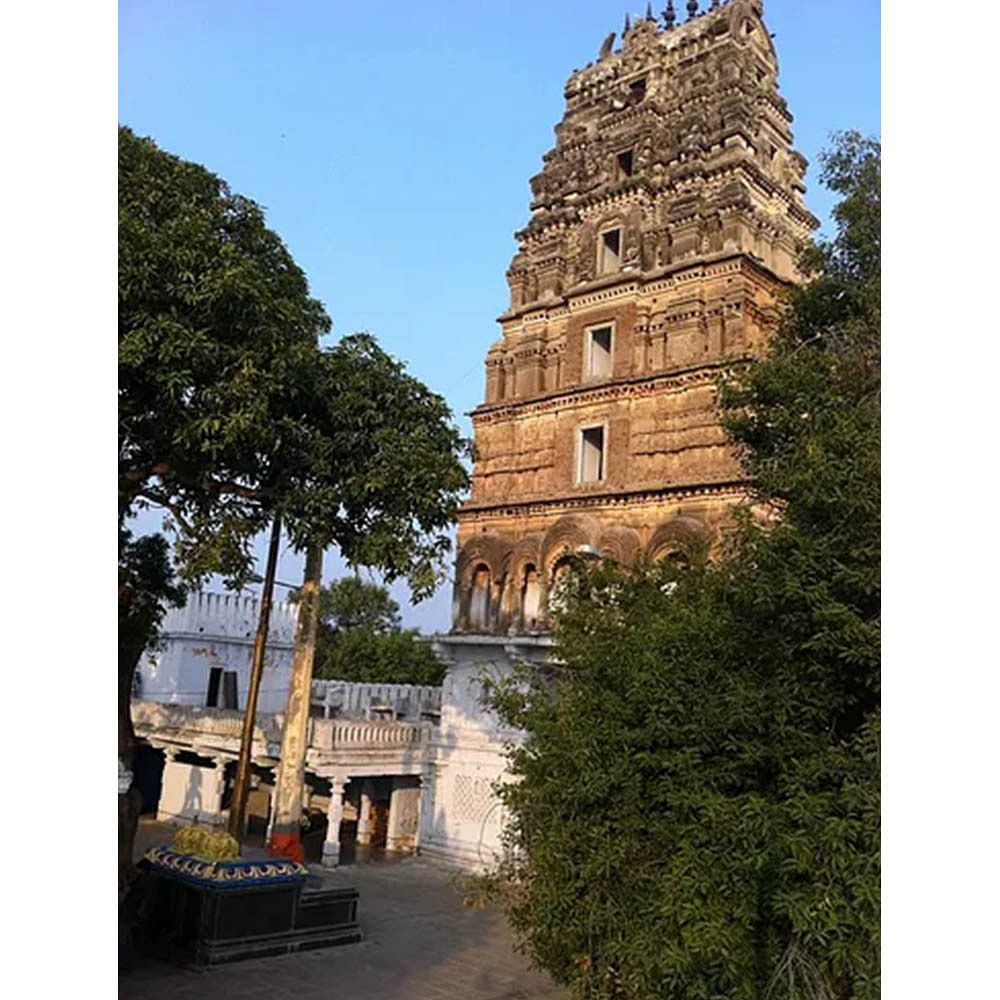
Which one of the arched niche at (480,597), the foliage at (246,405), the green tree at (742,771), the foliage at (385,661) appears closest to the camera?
the green tree at (742,771)

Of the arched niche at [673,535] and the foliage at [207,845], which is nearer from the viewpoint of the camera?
the foliage at [207,845]

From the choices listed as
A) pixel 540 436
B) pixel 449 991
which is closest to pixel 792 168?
pixel 540 436

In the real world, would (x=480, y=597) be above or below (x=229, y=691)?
above

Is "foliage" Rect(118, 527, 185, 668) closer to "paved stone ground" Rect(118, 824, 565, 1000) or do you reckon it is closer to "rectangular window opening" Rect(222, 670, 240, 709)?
"paved stone ground" Rect(118, 824, 565, 1000)

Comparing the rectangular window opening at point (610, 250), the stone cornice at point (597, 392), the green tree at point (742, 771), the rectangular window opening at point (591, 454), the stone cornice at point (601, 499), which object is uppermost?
the rectangular window opening at point (610, 250)

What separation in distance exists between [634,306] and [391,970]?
12.3 m

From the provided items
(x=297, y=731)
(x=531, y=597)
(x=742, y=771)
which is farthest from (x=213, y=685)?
(x=742, y=771)

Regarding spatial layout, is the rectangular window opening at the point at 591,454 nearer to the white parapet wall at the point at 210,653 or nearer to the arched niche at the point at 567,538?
the arched niche at the point at 567,538

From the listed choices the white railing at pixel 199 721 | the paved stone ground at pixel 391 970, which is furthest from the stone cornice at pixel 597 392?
the paved stone ground at pixel 391 970

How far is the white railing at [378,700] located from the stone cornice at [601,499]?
18.0 ft

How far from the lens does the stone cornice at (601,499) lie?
16938 millimetres

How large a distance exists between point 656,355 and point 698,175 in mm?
3686

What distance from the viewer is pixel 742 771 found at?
653 cm

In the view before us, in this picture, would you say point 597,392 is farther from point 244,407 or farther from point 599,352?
point 244,407
